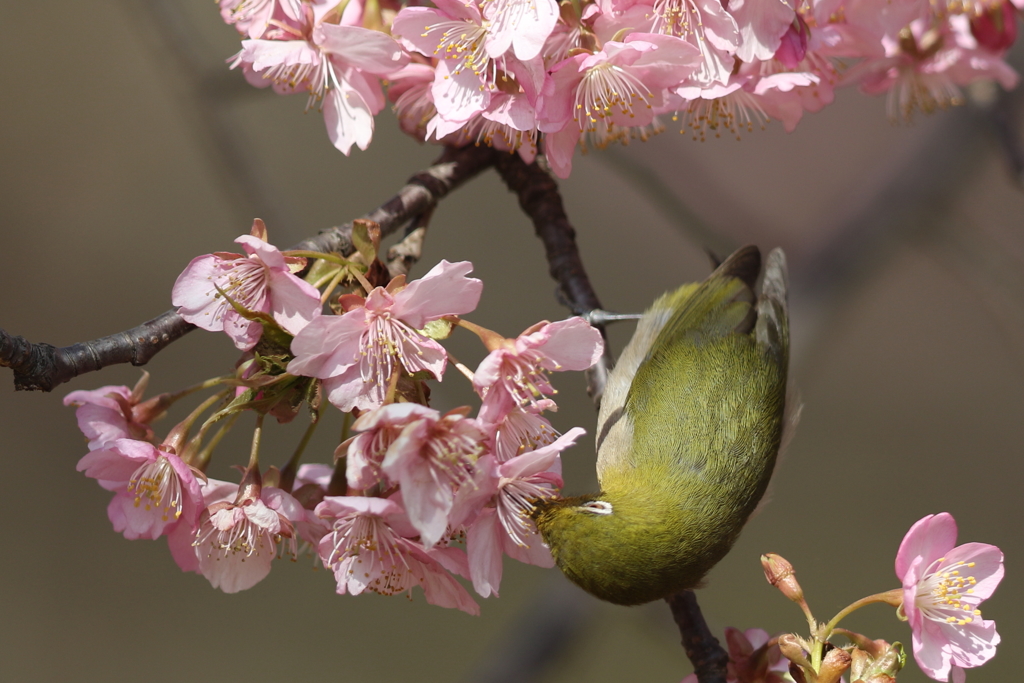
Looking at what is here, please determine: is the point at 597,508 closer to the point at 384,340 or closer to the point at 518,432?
the point at 518,432

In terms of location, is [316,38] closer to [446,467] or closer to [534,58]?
[534,58]

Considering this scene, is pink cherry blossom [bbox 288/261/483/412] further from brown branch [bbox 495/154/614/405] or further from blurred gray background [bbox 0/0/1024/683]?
blurred gray background [bbox 0/0/1024/683]

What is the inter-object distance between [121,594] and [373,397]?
3698mm

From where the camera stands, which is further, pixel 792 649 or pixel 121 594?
pixel 121 594

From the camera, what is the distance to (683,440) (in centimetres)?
134

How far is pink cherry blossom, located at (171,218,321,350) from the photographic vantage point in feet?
2.82

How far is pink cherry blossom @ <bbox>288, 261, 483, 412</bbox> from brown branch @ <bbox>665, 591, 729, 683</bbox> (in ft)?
1.75

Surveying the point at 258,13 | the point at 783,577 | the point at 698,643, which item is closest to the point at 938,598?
the point at 783,577

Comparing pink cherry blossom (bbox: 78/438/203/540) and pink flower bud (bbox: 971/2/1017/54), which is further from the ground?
pink cherry blossom (bbox: 78/438/203/540)

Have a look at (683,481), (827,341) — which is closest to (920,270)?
(827,341)

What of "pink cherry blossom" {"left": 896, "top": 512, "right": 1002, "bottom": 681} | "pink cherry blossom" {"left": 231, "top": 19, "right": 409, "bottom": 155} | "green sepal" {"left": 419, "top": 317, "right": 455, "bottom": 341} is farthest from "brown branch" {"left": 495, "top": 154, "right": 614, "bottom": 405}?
"pink cherry blossom" {"left": 896, "top": 512, "right": 1002, "bottom": 681}

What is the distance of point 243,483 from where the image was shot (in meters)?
0.90

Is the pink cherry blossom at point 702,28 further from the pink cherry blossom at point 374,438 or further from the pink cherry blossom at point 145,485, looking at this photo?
the pink cherry blossom at point 145,485

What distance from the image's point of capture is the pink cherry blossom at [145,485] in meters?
0.87
